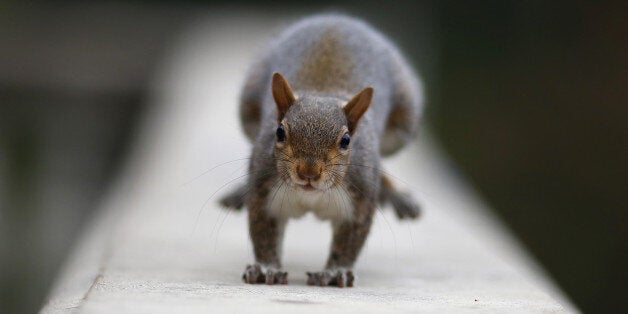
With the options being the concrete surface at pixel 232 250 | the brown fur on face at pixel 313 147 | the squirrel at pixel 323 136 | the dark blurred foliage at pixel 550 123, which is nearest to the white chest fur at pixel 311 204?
the squirrel at pixel 323 136

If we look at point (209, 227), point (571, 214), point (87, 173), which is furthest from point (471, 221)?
point (87, 173)

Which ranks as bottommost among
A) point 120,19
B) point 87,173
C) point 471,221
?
point 471,221

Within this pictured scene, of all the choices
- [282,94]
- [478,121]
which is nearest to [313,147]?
[282,94]

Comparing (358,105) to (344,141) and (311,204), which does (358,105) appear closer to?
(344,141)

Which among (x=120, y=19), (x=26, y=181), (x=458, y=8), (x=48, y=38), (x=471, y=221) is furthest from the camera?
(x=120, y=19)

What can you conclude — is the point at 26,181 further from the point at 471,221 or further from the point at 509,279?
the point at 509,279

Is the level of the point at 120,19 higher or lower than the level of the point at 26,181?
higher

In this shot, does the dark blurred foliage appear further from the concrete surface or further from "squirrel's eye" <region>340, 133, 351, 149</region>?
"squirrel's eye" <region>340, 133, 351, 149</region>
